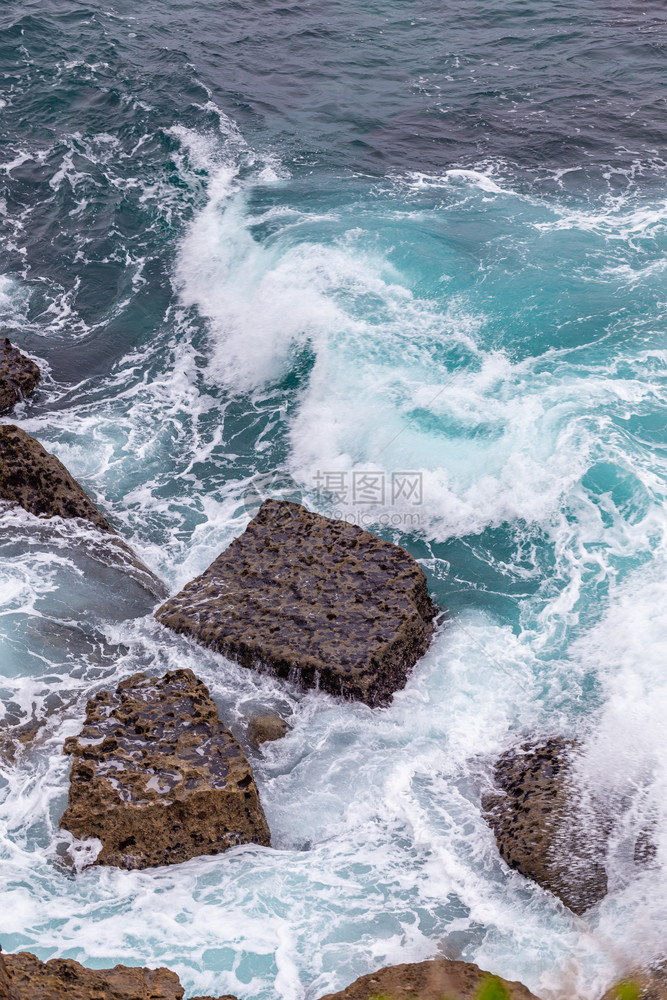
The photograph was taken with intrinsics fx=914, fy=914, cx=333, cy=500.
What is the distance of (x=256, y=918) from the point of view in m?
7.65

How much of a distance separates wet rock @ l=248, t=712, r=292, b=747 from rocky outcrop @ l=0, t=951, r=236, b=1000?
2.65 metres

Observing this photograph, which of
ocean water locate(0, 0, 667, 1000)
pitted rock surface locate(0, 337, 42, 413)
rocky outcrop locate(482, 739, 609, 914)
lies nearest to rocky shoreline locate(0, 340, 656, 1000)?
rocky outcrop locate(482, 739, 609, 914)

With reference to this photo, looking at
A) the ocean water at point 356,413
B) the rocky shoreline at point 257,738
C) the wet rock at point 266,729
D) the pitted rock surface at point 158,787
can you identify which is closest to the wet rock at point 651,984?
the rocky shoreline at point 257,738

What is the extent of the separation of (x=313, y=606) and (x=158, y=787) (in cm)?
277

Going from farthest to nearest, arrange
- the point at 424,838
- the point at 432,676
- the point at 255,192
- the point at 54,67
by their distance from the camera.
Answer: the point at 54,67 → the point at 255,192 → the point at 432,676 → the point at 424,838

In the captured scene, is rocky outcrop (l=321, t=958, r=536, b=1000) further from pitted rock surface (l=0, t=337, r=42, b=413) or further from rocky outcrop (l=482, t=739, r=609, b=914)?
pitted rock surface (l=0, t=337, r=42, b=413)

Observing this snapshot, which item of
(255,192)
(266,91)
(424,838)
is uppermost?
(266,91)

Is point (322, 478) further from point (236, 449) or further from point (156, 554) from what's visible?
point (156, 554)

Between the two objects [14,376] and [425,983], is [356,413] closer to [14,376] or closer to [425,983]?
[14,376]

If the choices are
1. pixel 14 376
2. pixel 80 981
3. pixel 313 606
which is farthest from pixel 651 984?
pixel 14 376

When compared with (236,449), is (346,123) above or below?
above

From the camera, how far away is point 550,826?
26.9ft

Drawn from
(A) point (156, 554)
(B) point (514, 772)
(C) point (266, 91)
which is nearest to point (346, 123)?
(C) point (266, 91)

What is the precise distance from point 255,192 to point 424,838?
14.1 metres
